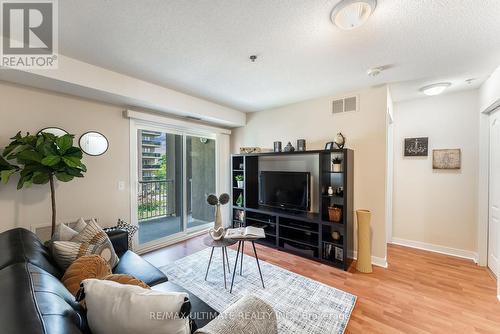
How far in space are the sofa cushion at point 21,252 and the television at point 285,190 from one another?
275 centimetres

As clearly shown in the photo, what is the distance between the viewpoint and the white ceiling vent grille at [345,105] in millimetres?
3086

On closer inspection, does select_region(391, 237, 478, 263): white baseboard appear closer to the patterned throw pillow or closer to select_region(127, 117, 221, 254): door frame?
select_region(127, 117, 221, 254): door frame

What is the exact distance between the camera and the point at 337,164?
297 centimetres

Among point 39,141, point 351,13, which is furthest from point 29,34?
point 351,13

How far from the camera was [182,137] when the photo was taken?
12.6ft

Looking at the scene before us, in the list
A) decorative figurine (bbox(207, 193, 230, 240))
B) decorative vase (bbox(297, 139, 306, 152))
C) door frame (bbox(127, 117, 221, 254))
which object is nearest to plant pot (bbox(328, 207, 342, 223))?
decorative vase (bbox(297, 139, 306, 152))

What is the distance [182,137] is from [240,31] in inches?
97.5

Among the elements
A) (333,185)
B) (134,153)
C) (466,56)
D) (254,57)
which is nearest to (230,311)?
(254,57)

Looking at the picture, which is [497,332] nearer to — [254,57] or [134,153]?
[254,57]

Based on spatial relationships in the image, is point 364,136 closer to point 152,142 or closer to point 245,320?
point 245,320

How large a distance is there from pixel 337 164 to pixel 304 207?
0.82 metres

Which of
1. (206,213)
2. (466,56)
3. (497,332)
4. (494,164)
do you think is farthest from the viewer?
(206,213)

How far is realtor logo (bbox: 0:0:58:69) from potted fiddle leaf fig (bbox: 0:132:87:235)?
692 millimetres

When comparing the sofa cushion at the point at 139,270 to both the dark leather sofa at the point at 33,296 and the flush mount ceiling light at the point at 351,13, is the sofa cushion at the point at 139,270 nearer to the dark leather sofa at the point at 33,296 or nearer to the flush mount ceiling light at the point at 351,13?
the dark leather sofa at the point at 33,296
